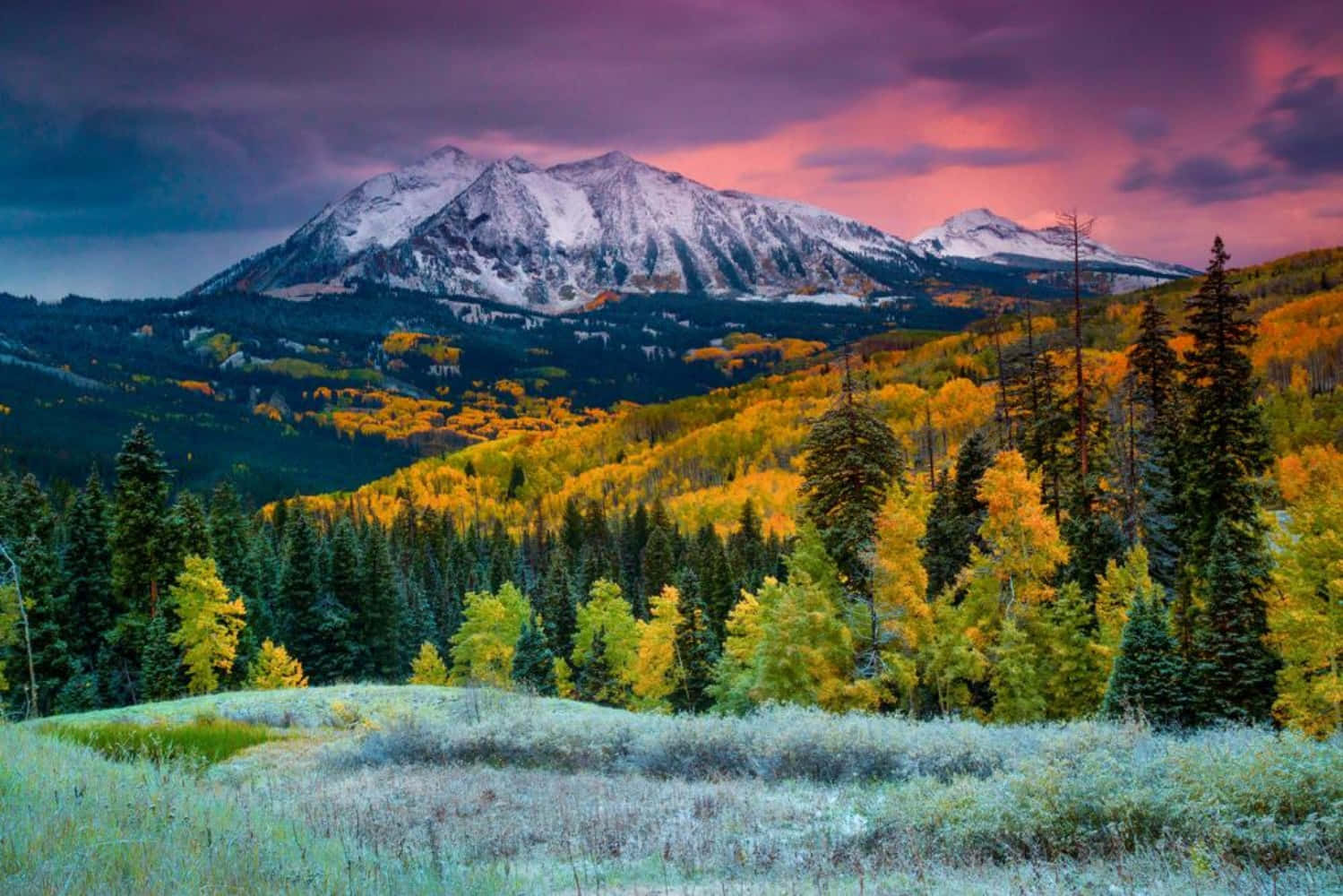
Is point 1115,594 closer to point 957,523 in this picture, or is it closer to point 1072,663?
point 1072,663

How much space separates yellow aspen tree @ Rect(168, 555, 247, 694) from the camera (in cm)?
Answer: 3628

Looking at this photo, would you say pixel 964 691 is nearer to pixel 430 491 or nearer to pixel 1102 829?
pixel 1102 829

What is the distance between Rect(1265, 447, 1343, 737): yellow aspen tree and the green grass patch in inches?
1051

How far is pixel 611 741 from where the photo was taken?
55.6ft

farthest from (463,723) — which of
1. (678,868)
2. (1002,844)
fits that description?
(1002,844)

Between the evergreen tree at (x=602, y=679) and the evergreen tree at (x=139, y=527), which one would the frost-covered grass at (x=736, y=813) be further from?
the evergreen tree at (x=602, y=679)

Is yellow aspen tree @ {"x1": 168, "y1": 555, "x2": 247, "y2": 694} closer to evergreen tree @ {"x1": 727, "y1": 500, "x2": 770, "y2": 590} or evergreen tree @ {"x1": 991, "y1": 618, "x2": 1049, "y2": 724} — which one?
evergreen tree @ {"x1": 991, "y1": 618, "x2": 1049, "y2": 724}

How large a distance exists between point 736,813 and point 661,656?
3889 cm

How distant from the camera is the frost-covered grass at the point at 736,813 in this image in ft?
23.4

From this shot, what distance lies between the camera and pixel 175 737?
1802 cm

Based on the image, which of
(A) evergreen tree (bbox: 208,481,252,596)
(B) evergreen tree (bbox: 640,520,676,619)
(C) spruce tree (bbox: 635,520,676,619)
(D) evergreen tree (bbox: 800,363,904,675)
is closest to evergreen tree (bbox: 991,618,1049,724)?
(D) evergreen tree (bbox: 800,363,904,675)

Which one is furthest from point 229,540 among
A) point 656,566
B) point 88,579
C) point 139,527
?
point 656,566

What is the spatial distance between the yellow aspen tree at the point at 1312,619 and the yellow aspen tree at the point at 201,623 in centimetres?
3983

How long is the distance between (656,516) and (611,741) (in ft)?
259
